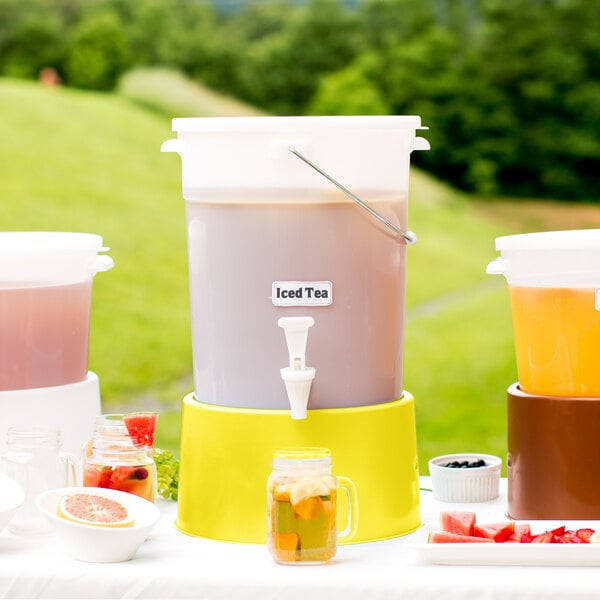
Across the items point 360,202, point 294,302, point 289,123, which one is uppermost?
point 289,123

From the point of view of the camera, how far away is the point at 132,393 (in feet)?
28.3

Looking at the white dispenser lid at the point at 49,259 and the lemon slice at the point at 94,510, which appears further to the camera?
the white dispenser lid at the point at 49,259

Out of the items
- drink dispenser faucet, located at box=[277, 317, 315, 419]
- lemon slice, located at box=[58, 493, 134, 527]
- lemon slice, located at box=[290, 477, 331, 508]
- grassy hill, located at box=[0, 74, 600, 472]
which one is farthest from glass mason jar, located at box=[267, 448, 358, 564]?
grassy hill, located at box=[0, 74, 600, 472]

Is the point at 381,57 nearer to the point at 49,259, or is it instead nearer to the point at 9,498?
the point at 49,259

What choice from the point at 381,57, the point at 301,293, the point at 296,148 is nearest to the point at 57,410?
the point at 301,293

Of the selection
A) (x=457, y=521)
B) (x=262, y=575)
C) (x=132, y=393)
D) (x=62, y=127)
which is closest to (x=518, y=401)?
(x=457, y=521)

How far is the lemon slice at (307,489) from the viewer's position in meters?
1.41

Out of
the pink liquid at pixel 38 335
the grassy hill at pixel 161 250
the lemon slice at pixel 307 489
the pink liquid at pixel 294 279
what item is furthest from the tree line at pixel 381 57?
the lemon slice at pixel 307 489

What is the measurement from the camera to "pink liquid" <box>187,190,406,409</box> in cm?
155

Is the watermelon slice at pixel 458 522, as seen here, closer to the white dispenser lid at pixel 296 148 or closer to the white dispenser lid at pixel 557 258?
the white dispenser lid at pixel 557 258

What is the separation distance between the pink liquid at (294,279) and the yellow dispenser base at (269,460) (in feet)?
0.10

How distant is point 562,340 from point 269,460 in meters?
0.46

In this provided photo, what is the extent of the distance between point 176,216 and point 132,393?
237cm

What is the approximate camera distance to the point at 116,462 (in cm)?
162
